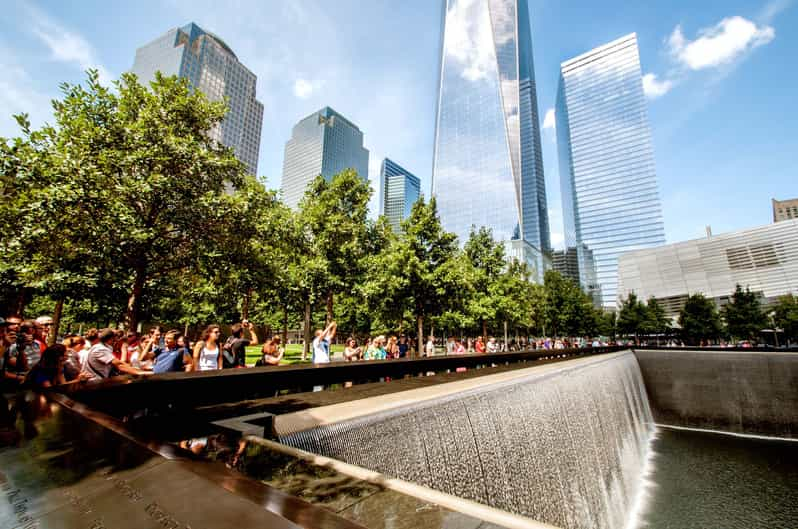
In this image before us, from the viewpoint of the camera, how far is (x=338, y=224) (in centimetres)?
2166

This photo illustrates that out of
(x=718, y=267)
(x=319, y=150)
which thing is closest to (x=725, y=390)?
(x=718, y=267)

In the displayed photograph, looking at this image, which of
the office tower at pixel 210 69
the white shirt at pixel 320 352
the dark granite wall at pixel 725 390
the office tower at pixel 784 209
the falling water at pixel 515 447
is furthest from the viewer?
the office tower at pixel 784 209

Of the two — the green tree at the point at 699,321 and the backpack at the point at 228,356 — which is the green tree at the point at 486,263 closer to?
the backpack at the point at 228,356

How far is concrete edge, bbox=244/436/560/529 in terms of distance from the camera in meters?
1.34

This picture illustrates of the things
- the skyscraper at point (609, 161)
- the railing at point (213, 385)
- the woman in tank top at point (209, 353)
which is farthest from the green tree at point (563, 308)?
the skyscraper at point (609, 161)

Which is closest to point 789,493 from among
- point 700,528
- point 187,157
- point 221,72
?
point 700,528

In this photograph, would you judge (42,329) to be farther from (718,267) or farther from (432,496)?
(718,267)

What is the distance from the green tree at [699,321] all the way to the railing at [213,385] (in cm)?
6217

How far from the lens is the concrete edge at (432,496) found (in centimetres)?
134

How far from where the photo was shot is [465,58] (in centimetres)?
12219

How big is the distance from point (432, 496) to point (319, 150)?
14583 cm

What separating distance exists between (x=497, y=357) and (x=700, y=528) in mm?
6029

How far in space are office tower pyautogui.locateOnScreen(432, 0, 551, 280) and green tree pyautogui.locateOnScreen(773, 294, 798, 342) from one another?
4906 centimetres

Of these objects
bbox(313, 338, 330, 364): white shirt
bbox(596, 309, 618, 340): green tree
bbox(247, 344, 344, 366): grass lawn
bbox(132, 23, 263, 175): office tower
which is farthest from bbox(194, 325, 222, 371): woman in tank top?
bbox(132, 23, 263, 175): office tower
